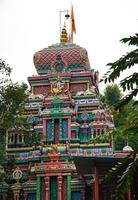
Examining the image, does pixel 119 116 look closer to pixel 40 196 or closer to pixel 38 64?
pixel 40 196

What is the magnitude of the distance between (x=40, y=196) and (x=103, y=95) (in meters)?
23.0

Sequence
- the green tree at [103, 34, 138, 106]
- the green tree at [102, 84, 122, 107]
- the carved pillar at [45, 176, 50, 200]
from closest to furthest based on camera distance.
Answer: the green tree at [103, 34, 138, 106]
the carved pillar at [45, 176, 50, 200]
the green tree at [102, 84, 122, 107]

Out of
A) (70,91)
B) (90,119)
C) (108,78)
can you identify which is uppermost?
(70,91)

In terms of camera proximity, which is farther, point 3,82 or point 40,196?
point 40,196

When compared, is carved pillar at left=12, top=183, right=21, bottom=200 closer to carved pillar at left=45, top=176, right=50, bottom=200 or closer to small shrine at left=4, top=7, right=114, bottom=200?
small shrine at left=4, top=7, right=114, bottom=200

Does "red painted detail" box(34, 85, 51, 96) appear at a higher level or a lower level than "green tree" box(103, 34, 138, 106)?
higher

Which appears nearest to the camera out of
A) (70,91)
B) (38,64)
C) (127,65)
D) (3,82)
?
(127,65)

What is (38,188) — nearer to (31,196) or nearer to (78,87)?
(31,196)

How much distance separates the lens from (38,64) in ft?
104

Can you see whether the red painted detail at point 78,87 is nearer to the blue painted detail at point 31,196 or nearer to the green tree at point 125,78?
the blue painted detail at point 31,196

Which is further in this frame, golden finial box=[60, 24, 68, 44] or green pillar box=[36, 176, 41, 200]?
golden finial box=[60, 24, 68, 44]

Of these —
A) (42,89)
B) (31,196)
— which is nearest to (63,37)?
(42,89)

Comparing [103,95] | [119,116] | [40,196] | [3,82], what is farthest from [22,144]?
[119,116]

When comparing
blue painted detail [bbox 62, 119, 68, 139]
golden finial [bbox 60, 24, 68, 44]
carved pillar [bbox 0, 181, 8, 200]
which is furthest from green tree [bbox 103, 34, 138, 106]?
golden finial [bbox 60, 24, 68, 44]
